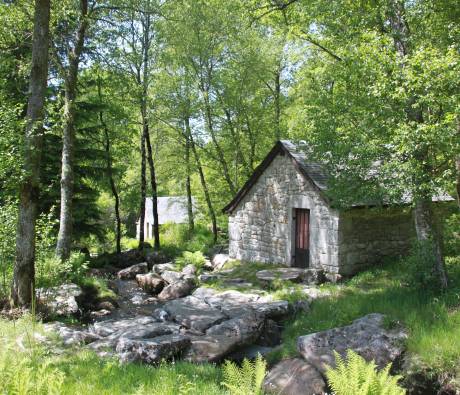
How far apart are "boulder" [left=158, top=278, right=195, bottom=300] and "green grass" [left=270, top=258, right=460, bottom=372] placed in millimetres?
5020

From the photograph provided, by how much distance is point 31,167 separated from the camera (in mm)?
9086

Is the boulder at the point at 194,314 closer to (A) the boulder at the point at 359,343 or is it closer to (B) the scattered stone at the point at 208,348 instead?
(B) the scattered stone at the point at 208,348

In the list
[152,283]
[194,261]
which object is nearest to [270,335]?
[152,283]

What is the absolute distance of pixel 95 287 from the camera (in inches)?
523

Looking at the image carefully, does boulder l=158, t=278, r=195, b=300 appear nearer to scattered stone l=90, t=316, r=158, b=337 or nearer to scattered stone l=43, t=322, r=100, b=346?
scattered stone l=90, t=316, r=158, b=337

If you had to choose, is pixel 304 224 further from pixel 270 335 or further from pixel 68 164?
pixel 68 164

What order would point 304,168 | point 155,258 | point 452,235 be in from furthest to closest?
1. point 155,258
2. point 304,168
3. point 452,235

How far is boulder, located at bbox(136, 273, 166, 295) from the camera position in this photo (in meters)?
15.6

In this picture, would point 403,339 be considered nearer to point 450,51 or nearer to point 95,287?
point 450,51

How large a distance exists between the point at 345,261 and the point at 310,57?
34.1ft

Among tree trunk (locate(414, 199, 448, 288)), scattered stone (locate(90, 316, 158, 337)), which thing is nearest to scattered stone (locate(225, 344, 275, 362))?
scattered stone (locate(90, 316, 158, 337))

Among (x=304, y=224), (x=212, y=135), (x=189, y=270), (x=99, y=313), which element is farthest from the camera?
(x=212, y=135)

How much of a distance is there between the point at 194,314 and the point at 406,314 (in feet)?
16.1

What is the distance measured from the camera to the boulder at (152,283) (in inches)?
615
